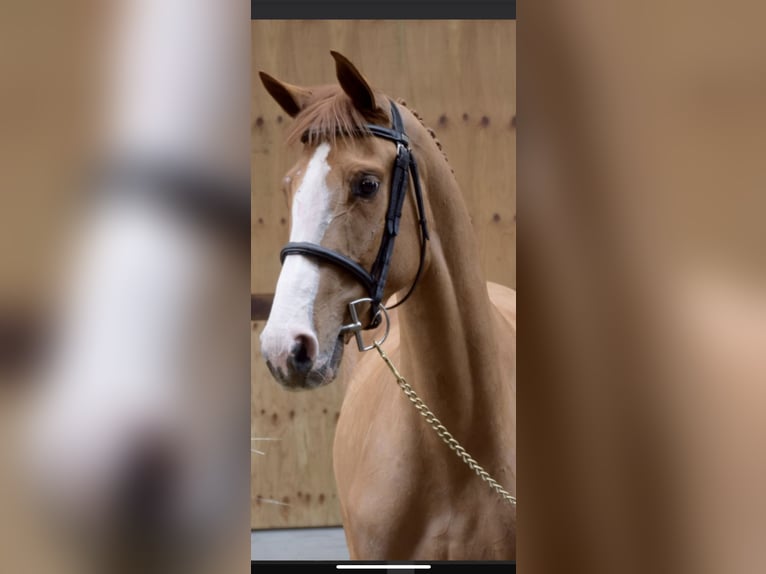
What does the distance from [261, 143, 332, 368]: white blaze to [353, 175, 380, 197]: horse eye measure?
50mm

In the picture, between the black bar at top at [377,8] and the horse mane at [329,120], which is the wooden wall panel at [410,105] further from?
the horse mane at [329,120]

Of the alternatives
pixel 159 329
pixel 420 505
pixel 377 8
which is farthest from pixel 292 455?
pixel 159 329

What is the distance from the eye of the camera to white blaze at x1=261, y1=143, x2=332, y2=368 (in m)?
1.01

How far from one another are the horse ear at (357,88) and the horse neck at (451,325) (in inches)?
5.4

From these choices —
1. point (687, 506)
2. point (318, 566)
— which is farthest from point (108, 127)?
point (318, 566)

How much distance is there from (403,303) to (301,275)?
22cm

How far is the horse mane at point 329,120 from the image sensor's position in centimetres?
111

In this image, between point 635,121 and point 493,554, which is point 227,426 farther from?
point 493,554

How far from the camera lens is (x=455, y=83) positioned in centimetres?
210

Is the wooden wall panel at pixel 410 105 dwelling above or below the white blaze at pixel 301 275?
above

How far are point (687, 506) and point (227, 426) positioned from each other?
0.33 metres

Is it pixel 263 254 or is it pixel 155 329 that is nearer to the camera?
pixel 155 329

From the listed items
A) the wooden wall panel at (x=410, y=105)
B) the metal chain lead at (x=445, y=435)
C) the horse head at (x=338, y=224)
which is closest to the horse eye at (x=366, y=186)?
the horse head at (x=338, y=224)

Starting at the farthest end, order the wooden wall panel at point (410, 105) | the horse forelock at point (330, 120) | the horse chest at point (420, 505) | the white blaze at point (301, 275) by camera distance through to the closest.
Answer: the wooden wall panel at point (410, 105), the horse chest at point (420, 505), the horse forelock at point (330, 120), the white blaze at point (301, 275)
